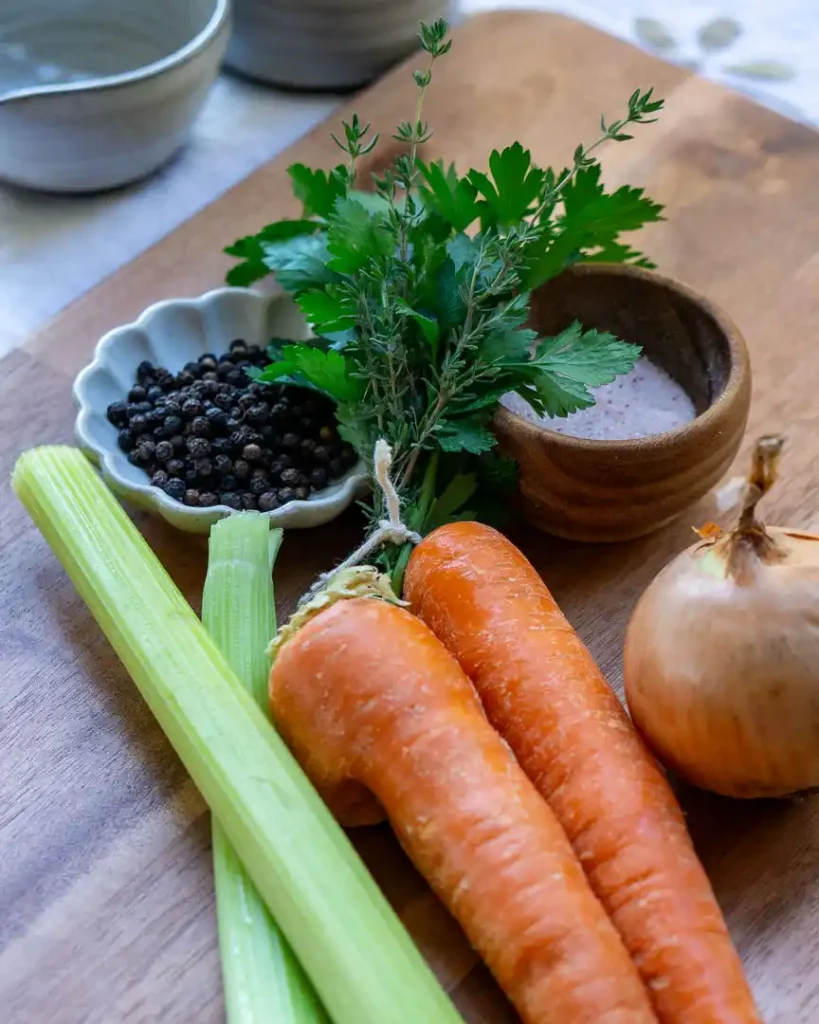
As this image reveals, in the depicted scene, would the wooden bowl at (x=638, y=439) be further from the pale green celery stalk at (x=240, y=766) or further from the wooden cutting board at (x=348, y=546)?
the pale green celery stalk at (x=240, y=766)

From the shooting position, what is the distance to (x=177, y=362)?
4.42 feet

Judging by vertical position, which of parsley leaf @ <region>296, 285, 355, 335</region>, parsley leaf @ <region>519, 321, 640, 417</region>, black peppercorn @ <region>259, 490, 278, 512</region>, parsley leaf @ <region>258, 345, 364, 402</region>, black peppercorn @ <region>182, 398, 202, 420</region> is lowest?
black peppercorn @ <region>259, 490, 278, 512</region>

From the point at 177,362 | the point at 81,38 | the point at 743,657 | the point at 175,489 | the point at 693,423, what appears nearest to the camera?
the point at 743,657

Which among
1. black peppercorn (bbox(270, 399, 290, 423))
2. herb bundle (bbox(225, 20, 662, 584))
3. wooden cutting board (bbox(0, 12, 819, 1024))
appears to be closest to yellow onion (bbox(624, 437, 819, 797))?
wooden cutting board (bbox(0, 12, 819, 1024))

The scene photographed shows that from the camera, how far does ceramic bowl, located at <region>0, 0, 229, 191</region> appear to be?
1430mm

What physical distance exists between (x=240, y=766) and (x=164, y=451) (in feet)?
1.32

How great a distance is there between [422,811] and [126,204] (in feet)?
3.65

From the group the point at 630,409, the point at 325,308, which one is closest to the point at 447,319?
the point at 325,308

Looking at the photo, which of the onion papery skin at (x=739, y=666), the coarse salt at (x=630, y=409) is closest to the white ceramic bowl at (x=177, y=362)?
the coarse salt at (x=630, y=409)

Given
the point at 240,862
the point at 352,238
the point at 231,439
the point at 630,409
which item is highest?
the point at 352,238

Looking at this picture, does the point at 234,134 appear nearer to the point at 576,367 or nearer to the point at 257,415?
the point at 257,415

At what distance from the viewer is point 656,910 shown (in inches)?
34.3

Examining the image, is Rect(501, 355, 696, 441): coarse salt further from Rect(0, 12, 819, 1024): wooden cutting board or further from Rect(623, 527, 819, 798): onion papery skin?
Rect(623, 527, 819, 798): onion papery skin

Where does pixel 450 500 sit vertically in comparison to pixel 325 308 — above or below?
below
